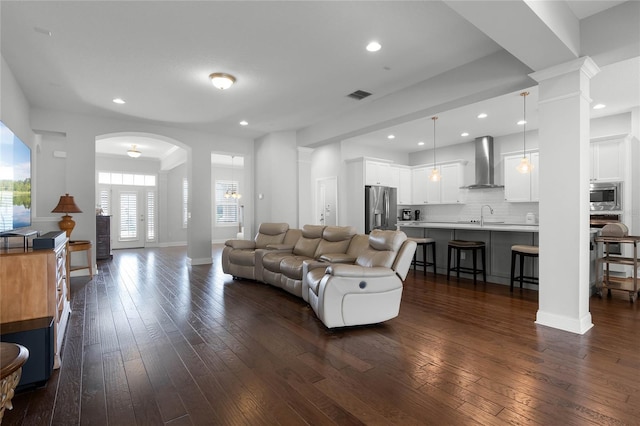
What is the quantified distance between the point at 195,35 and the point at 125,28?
0.64m

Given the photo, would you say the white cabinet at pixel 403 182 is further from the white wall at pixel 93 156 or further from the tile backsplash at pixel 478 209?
the white wall at pixel 93 156

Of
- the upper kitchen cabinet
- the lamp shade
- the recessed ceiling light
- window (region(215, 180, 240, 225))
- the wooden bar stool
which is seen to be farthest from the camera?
window (region(215, 180, 240, 225))

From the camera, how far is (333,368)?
2355 millimetres

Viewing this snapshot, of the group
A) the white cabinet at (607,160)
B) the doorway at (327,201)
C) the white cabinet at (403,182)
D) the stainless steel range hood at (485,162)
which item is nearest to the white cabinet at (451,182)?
the stainless steel range hood at (485,162)

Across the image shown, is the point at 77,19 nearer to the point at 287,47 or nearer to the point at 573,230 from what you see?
the point at 287,47

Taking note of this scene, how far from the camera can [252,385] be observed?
2137mm

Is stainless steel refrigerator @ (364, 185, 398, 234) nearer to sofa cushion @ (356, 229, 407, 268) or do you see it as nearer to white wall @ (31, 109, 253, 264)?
white wall @ (31, 109, 253, 264)

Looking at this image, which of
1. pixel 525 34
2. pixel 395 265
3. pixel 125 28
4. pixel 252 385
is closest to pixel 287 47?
A: pixel 125 28

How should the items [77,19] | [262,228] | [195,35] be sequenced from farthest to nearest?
[262,228]
[195,35]
[77,19]

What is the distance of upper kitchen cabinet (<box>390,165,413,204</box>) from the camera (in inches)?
339

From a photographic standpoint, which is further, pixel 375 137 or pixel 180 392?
pixel 375 137

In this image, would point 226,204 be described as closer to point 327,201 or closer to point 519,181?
point 327,201

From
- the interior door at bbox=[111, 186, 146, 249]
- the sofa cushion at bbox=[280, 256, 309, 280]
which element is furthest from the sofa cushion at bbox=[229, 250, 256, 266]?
the interior door at bbox=[111, 186, 146, 249]

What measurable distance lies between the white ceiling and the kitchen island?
208 centimetres
